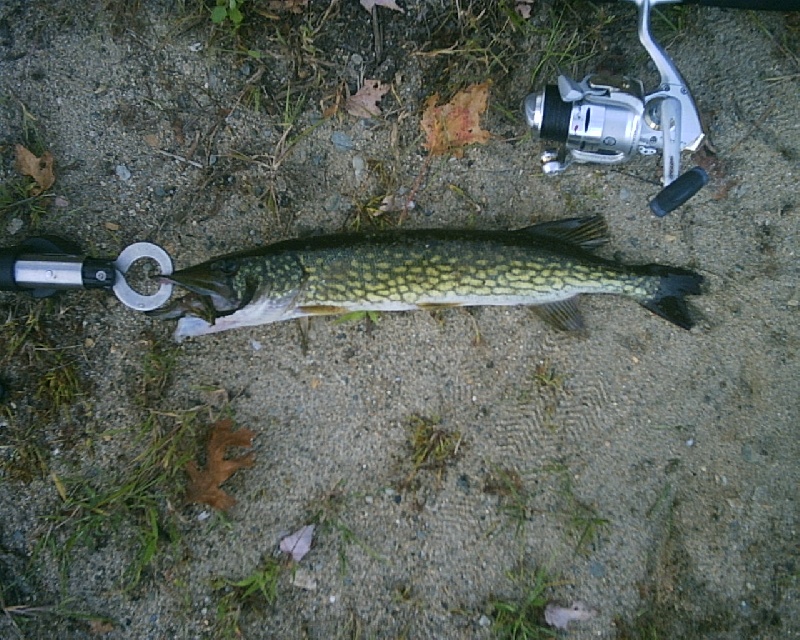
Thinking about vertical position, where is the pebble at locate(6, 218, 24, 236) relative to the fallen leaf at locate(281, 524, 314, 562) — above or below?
above

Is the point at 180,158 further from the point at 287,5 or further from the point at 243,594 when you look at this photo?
the point at 243,594

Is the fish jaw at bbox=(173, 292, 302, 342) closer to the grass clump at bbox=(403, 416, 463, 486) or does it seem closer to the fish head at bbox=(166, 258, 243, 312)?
the fish head at bbox=(166, 258, 243, 312)

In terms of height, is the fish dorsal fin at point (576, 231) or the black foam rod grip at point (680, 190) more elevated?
the black foam rod grip at point (680, 190)

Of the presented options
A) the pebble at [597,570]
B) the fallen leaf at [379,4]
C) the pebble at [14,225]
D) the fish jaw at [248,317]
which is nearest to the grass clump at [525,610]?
the pebble at [597,570]

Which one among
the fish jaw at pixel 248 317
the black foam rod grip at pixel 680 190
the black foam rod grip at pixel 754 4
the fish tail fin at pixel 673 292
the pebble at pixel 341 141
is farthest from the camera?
the pebble at pixel 341 141

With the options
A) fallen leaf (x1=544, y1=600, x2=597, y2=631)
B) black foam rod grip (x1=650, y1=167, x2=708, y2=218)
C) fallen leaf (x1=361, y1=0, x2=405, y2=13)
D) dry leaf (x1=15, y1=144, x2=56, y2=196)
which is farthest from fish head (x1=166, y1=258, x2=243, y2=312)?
fallen leaf (x1=544, y1=600, x2=597, y2=631)

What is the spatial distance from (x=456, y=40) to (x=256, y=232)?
1247 millimetres

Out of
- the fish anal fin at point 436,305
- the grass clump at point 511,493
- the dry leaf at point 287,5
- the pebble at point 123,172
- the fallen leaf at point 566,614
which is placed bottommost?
the fallen leaf at point 566,614

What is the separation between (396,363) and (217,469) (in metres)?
0.91

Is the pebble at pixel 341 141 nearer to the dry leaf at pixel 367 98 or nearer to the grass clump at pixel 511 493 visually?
the dry leaf at pixel 367 98

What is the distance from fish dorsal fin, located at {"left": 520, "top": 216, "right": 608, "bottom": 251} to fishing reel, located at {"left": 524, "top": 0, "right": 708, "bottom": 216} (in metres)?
0.29

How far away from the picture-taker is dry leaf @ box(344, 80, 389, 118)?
2518 millimetres

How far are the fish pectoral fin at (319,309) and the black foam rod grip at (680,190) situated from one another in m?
1.31

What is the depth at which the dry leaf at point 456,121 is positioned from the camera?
8.29 feet
